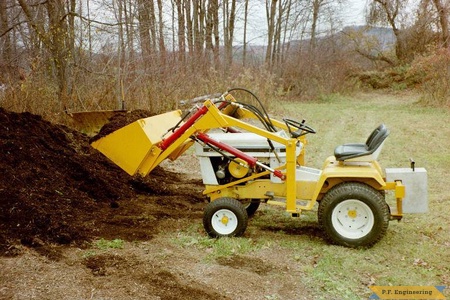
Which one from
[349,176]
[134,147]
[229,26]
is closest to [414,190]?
[349,176]

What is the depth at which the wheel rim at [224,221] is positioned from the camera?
5.38m

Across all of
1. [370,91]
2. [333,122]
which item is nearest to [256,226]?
[333,122]

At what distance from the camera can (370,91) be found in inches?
1147

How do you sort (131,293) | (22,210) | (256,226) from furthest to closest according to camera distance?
(256,226) → (22,210) → (131,293)

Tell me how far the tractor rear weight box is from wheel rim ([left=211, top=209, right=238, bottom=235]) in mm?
1777

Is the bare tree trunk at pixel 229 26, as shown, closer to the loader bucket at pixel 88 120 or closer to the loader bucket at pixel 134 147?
the loader bucket at pixel 88 120

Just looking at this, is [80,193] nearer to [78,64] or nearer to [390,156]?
[78,64]

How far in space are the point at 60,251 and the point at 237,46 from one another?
2184 centimetres

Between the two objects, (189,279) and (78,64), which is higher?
(78,64)

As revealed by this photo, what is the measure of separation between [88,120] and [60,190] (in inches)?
162

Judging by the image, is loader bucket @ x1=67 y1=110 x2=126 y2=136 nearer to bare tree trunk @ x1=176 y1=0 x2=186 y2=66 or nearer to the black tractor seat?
the black tractor seat

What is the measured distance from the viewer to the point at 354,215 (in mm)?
5211

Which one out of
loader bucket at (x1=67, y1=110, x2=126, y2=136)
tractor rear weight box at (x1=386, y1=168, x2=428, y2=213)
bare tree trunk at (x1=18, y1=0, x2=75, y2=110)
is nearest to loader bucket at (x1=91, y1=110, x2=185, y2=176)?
tractor rear weight box at (x1=386, y1=168, x2=428, y2=213)

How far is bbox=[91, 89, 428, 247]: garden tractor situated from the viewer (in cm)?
516
